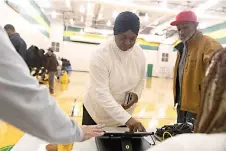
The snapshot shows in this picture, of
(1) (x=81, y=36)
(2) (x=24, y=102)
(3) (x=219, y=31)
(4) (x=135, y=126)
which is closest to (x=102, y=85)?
(4) (x=135, y=126)

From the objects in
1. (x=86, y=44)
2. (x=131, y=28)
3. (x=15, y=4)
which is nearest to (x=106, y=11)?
(x=15, y=4)

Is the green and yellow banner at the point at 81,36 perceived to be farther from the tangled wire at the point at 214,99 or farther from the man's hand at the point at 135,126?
the tangled wire at the point at 214,99

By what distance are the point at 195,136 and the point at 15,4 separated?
7.95 m

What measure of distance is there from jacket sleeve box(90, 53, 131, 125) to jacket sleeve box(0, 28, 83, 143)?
2.84ft

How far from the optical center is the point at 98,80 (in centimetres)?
170

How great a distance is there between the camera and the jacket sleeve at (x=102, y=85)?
5.36 ft

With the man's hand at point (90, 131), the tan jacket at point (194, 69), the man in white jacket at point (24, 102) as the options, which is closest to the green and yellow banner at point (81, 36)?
the tan jacket at point (194, 69)

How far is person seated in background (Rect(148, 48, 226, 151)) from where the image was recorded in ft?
1.51

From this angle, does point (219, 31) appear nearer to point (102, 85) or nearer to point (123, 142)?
point (102, 85)

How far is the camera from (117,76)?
1787 mm

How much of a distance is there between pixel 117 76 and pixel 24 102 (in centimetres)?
116

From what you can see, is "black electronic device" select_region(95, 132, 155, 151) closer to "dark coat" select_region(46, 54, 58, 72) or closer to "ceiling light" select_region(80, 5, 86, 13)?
"dark coat" select_region(46, 54, 58, 72)

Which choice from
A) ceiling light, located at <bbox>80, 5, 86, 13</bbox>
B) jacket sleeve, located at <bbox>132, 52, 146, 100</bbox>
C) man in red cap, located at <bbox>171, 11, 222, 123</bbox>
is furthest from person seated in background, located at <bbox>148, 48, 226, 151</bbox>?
ceiling light, located at <bbox>80, 5, 86, 13</bbox>

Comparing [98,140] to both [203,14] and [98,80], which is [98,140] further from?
[203,14]
